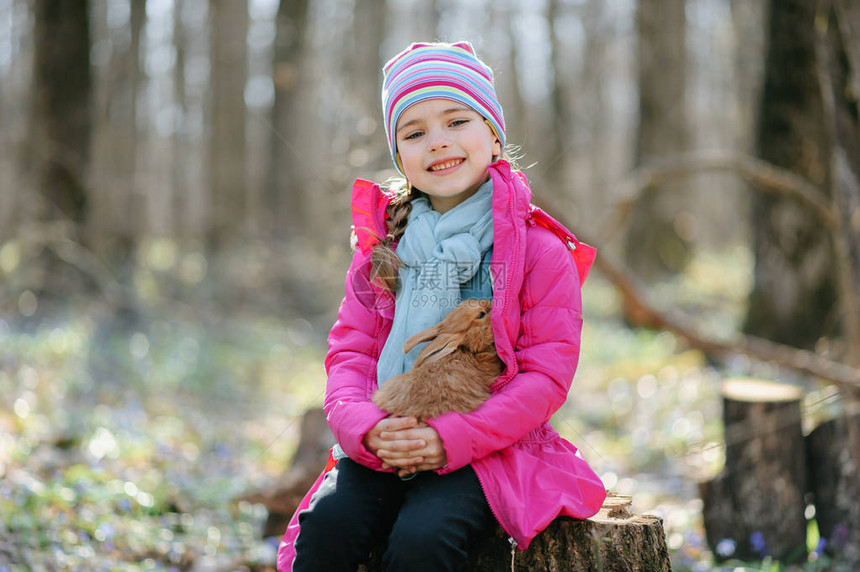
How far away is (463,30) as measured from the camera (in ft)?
80.6

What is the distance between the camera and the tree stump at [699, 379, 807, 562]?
338 cm

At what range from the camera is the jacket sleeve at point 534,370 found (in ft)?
6.79

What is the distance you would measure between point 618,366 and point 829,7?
435 centimetres

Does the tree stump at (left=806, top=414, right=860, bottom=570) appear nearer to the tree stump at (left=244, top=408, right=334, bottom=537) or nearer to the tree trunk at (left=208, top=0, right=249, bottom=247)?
the tree stump at (left=244, top=408, right=334, bottom=537)

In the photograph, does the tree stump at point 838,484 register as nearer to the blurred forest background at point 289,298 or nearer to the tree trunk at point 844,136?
the blurred forest background at point 289,298

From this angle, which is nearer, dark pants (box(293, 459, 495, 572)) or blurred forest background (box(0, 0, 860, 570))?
dark pants (box(293, 459, 495, 572))

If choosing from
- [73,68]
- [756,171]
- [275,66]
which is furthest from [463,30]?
[756,171]

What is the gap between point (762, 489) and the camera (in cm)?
342

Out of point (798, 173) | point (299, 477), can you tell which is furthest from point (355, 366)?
point (798, 173)

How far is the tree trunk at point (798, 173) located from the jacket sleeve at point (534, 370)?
4.55 meters

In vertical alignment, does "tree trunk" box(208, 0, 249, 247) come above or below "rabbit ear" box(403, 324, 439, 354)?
above

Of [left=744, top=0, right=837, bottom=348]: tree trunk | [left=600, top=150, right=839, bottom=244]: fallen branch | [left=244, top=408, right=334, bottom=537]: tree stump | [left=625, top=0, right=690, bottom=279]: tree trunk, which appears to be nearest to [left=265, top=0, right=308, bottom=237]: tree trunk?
[left=625, top=0, right=690, bottom=279]: tree trunk

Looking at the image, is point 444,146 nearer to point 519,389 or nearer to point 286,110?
point 519,389

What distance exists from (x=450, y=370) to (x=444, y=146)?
0.74m
